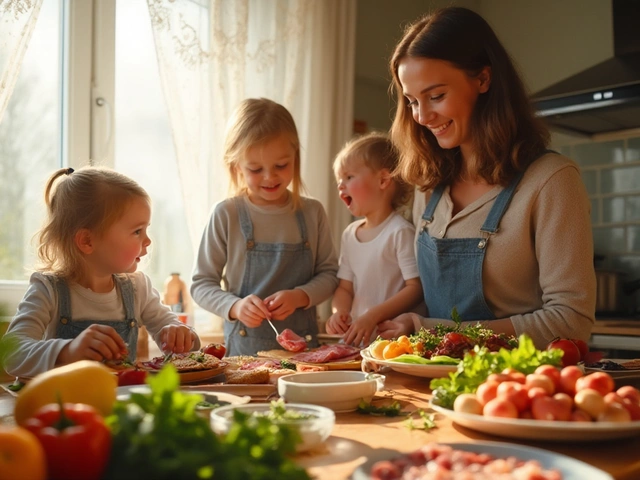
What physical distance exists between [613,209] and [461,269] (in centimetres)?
247

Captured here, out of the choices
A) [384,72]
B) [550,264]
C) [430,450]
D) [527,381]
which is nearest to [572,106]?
[384,72]

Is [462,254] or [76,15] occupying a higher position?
[76,15]

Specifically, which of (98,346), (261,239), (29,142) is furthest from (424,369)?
(29,142)

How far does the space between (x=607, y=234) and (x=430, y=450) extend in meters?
3.71

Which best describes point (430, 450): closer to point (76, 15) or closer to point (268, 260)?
point (268, 260)

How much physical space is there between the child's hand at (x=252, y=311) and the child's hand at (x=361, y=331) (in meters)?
0.32

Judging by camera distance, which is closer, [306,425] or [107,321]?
[306,425]

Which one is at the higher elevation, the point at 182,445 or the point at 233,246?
the point at 233,246

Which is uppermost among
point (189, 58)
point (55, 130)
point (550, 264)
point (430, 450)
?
point (189, 58)

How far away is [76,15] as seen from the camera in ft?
10.3

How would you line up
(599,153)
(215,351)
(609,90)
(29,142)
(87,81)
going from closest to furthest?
1. (215,351)
2. (29,142)
3. (87,81)
4. (609,90)
5. (599,153)

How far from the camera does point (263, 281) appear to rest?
8.52 ft

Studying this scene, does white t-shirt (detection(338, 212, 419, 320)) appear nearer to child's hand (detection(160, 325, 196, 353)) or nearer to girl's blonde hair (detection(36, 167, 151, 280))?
child's hand (detection(160, 325, 196, 353))

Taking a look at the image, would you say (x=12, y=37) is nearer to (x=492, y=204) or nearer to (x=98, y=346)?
(x=98, y=346)
